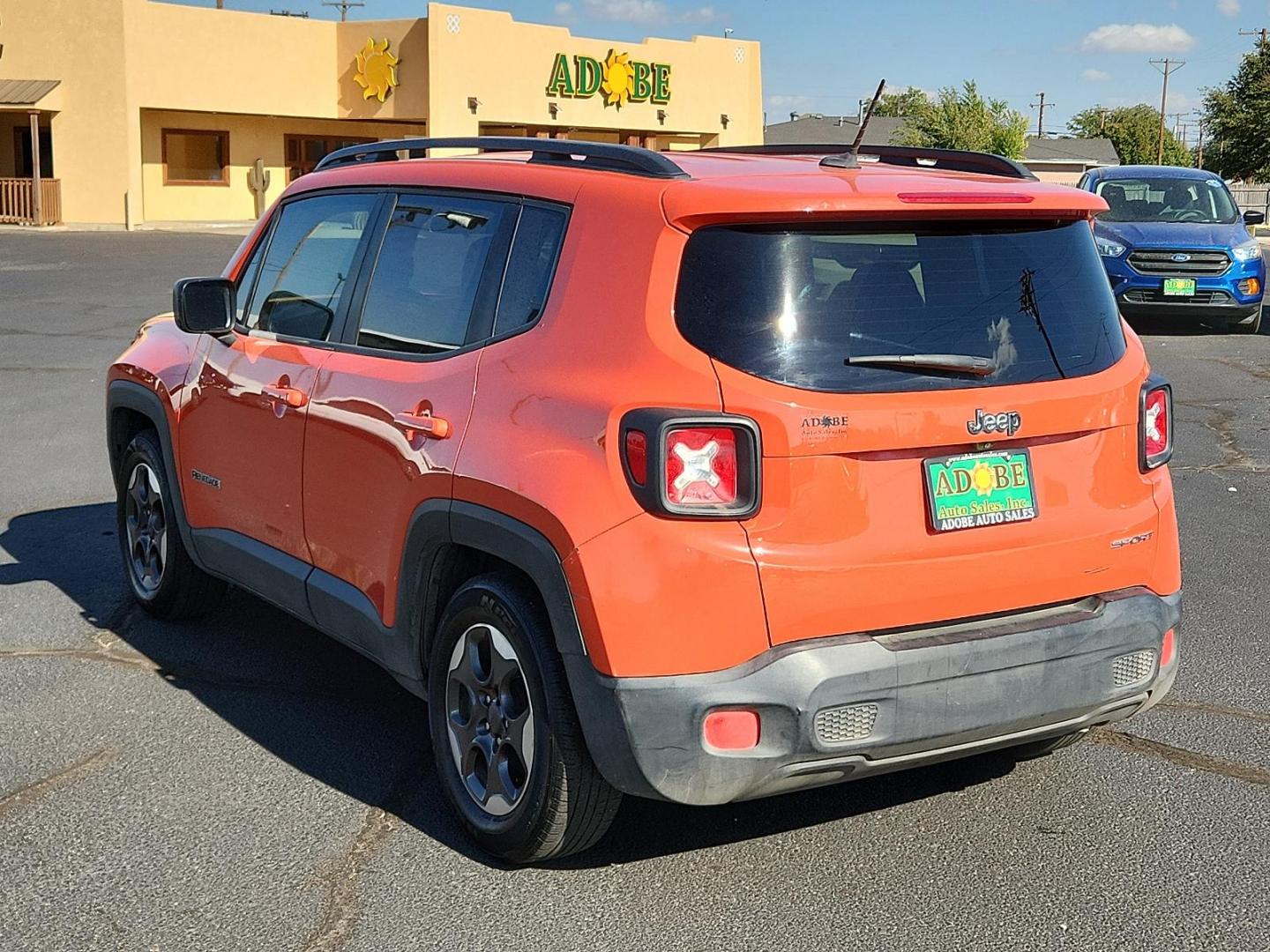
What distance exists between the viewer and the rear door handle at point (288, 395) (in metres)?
4.77

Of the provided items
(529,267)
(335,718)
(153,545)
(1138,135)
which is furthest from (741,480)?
(1138,135)

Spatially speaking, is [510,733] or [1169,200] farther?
[1169,200]

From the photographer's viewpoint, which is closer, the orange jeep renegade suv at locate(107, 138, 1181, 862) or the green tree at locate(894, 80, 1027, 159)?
the orange jeep renegade suv at locate(107, 138, 1181, 862)

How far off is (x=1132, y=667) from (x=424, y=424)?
2.00m

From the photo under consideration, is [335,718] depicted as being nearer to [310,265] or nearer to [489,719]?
[489,719]

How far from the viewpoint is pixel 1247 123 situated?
52.5m

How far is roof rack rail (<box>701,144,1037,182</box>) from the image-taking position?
4.63 meters

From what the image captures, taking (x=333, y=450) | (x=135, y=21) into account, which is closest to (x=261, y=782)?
(x=333, y=450)

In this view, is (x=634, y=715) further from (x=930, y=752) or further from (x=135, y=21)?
(x=135, y=21)

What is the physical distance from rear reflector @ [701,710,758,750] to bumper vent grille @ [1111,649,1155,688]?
1.06m

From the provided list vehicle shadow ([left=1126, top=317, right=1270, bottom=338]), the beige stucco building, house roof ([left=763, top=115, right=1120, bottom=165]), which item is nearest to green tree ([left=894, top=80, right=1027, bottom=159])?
house roof ([left=763, top=115, right=1120, bottom=165])

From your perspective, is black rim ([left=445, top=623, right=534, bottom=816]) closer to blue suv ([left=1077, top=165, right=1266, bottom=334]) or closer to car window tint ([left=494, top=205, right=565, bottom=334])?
car window tint ([left=494, top=205, right=565, bottom=334])

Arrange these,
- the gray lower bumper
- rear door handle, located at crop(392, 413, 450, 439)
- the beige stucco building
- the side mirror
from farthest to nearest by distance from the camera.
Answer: the beige stucco building
the gray lower bumper
the side mirror
rear door handle, located at crop(392, 413, 450, 439)

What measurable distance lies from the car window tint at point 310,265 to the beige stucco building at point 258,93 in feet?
118
